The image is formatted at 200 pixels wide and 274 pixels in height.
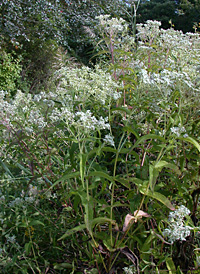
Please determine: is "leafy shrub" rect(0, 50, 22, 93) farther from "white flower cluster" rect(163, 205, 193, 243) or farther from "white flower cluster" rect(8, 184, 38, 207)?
"white flower cluster" rect(163, 205, 193, 243)

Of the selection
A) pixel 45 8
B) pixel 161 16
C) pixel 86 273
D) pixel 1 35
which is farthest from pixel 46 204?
pixel 161 16

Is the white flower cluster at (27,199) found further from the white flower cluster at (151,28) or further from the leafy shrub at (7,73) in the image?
the leafy shrub at (7,73)

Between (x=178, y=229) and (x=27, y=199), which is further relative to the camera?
(x=27, y=199)

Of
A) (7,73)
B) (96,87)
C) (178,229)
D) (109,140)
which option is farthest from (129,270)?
(7,73)

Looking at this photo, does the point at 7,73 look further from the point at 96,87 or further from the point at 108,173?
the point at 108,173

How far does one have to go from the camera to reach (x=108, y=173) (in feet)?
5.55

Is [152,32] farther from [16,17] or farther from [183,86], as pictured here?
[16,17]

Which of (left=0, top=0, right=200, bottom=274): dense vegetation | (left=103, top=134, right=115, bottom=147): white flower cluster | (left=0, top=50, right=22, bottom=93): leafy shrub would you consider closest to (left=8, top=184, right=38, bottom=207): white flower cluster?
(left=0, top=0, right=200, bottom=274): dense vegetation

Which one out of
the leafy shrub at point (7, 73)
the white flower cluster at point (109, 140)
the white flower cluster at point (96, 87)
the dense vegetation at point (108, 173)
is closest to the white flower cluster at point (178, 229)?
the dense vegetation at point (108, 173)

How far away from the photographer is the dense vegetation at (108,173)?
129 cm

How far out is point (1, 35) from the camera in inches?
277

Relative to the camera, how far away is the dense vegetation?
1.29 meters

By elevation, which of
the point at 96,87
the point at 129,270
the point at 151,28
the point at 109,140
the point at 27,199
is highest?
the point at 151,28

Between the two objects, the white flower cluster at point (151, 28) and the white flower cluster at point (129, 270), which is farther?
the white flower cluster at point (151, 28)
